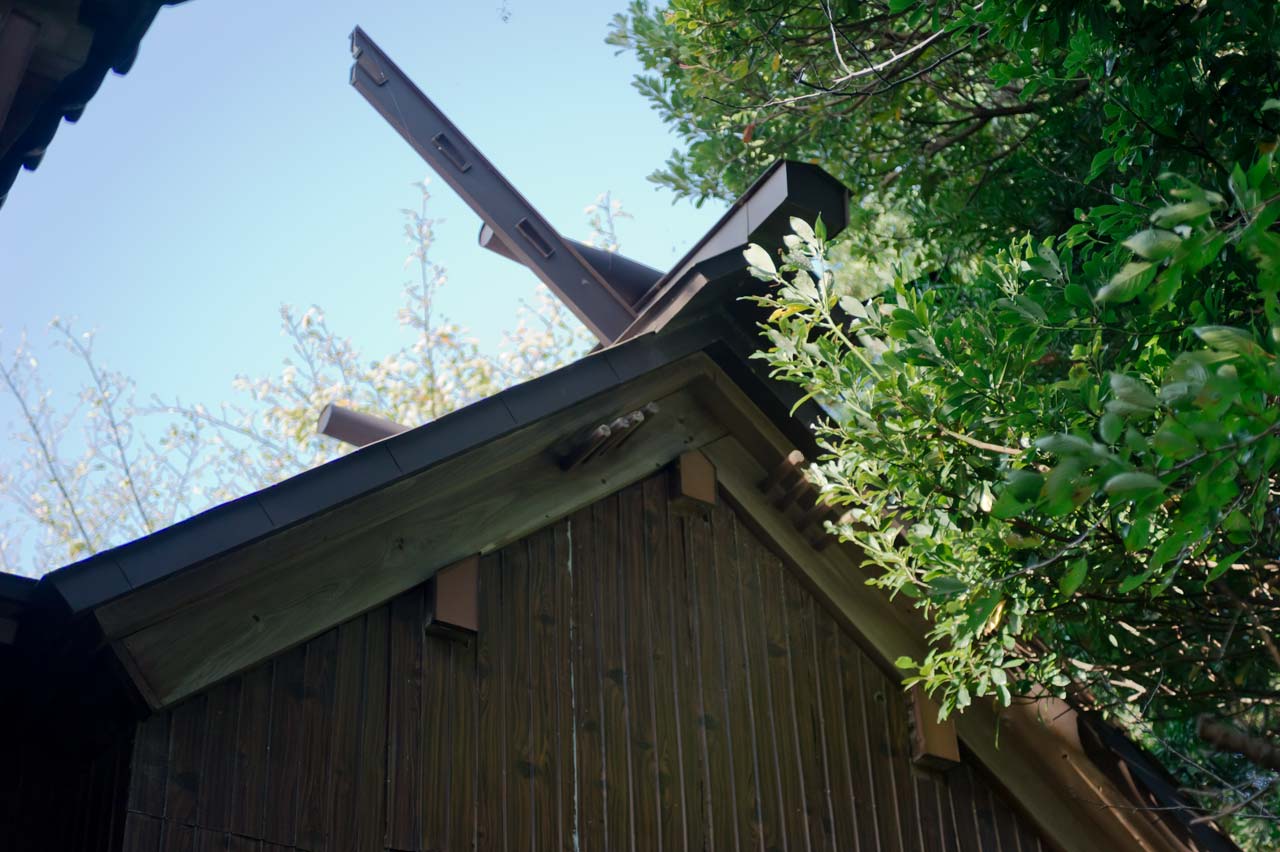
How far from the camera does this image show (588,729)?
15.7ft

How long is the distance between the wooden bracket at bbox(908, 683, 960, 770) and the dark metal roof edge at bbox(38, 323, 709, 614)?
2.08 m

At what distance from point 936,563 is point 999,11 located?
68.3 inches

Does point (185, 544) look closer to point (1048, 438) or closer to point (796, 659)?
point (1048, 438)

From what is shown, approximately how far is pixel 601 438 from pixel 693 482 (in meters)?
0.73

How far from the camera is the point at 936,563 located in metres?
4.12

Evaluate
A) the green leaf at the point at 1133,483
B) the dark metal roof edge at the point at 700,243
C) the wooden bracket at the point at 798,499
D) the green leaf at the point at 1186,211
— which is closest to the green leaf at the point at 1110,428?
the green leaf at the point at 1133,483

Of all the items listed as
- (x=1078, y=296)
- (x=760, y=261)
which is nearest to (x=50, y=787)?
(x=760, y=261)

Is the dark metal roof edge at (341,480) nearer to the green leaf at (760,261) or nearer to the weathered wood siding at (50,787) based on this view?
the weathered wood siding at (50,787)

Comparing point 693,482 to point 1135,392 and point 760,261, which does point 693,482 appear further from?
point 1135,392

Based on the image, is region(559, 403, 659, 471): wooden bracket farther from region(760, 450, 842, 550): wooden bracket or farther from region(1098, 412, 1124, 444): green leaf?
region(1098, 412, 1124, 444): green leaf

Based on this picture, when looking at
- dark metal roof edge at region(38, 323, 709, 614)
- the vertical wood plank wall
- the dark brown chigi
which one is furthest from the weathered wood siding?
dark metal roof edge at region(38, 323, 709, 614)

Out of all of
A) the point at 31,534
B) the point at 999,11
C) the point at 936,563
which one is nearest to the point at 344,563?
the point at 936,563

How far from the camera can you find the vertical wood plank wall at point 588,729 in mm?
3961

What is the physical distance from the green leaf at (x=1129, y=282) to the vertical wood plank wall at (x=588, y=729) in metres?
2.79
